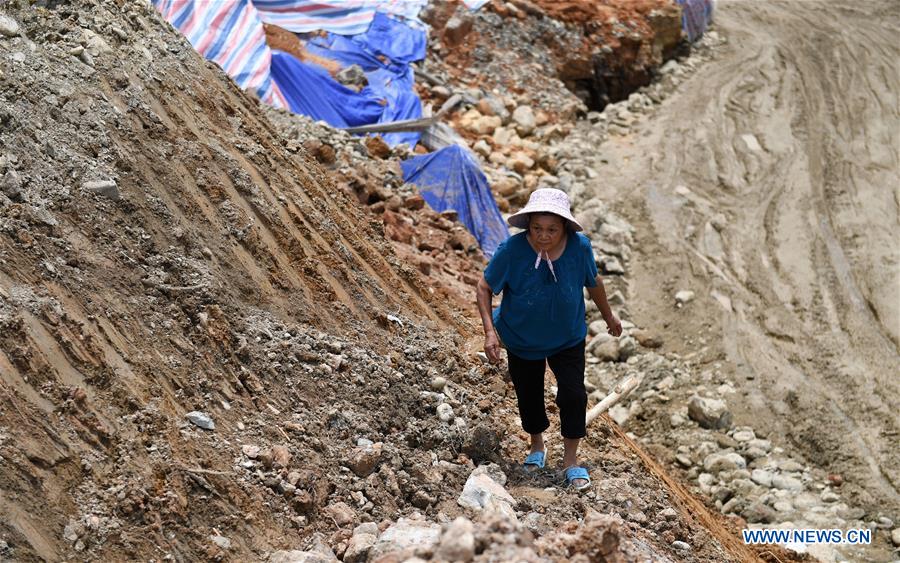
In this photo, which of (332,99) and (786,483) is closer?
(786,483)

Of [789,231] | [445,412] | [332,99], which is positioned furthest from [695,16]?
[445,412]

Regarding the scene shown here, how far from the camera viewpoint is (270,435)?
3920mm

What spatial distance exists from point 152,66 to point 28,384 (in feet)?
8.49

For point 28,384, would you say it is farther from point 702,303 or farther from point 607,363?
point 702,303

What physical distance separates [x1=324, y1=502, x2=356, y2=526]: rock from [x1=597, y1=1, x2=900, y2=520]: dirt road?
443cm

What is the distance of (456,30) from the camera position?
14.3 metres

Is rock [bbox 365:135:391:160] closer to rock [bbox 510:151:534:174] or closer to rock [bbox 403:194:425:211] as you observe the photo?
rock [bbox 403:194:425:211]

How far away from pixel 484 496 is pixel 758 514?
330 centimetres

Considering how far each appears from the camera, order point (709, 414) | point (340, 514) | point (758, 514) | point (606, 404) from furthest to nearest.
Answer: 1. point (709, 414)
2. point (758, 514)
3. point (606, 404)
4. point (340, 514)

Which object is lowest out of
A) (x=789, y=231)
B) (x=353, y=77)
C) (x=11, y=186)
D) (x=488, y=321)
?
(x=789, y=231)

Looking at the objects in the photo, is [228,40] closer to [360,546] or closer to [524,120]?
[524,120]

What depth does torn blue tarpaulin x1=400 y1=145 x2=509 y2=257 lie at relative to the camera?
9.55 m

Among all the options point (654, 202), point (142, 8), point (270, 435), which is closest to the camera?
point (270, 435)

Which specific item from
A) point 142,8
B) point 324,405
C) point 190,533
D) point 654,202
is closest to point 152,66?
point 142,8
